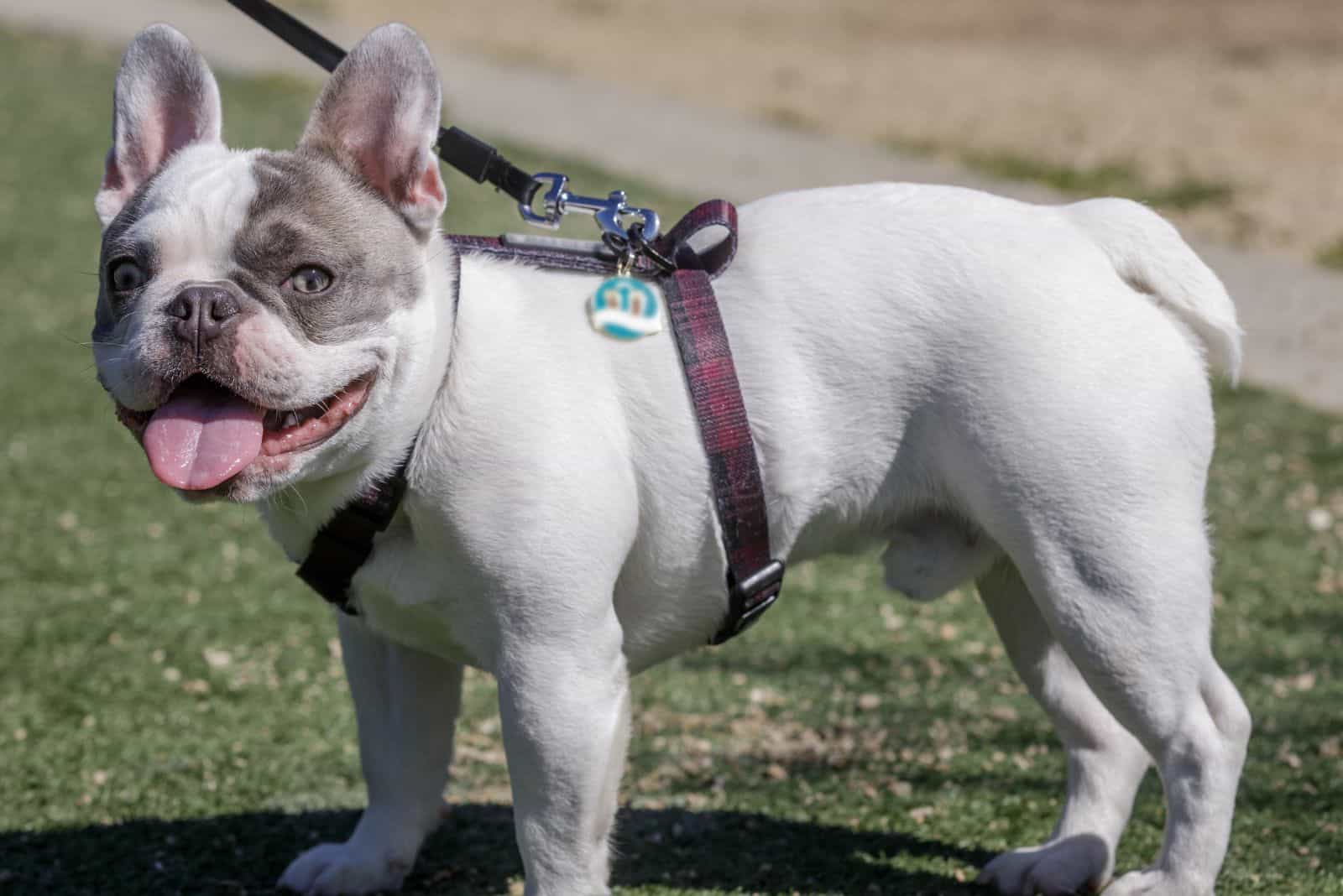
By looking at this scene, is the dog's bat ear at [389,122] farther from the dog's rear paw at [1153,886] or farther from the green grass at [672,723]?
the dog's rear paw at [1153,886]

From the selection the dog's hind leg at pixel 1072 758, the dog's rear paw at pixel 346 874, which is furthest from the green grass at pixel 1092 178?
the dog's rear paw at pixel 346 874

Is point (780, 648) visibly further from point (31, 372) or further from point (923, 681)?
point (31, 372)

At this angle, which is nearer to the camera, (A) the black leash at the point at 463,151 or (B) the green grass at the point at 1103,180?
(A) the black leash at the point at 463,151

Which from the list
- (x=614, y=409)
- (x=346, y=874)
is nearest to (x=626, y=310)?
(x=614, y=409)

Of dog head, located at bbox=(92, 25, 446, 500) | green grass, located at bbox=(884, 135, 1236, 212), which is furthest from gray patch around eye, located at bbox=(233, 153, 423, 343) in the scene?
green grass, located at bbox=(884, 135, 1236, 212)

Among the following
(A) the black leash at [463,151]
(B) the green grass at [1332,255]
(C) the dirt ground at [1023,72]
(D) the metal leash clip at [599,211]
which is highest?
(C) the dirt ground at [1023,72]

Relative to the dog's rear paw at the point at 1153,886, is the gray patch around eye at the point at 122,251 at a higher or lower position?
higher

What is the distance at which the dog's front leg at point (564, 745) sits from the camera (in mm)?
3051

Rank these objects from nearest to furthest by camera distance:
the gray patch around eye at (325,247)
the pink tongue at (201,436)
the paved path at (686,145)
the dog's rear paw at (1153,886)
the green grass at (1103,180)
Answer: the pink tongue at (201,436) < the gray patch around eye at (325,247) < the dog's rear paw at (1153,886) < the paved path at (686,145) < the green grass at (1103,180)

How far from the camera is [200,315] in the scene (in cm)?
274

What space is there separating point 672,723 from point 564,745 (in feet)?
6.61

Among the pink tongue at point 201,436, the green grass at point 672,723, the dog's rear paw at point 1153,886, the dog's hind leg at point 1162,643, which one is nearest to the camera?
the pink tongue at point 201,436

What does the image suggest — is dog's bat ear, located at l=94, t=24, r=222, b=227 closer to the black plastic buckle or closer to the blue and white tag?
the blue and white tag

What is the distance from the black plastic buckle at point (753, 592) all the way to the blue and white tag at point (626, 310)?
0.53 meters
